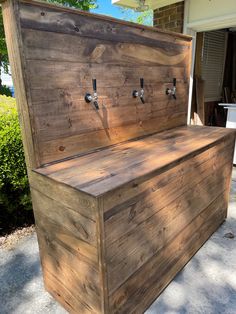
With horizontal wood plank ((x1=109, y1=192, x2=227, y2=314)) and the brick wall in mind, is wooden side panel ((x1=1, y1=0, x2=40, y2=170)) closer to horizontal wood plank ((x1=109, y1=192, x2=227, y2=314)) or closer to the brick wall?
horizontal wood plank ((x1=109, y1=192, x2=227, y2=314))

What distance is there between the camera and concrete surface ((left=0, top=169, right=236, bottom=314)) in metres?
1.54

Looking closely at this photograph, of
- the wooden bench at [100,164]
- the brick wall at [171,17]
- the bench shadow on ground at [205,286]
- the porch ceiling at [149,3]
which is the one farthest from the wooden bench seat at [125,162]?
the porch ceiling at [149,3]

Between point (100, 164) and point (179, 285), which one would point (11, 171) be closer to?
point (100, 164)

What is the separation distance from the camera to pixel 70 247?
124cm

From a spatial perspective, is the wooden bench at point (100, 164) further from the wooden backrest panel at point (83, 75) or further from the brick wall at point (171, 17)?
the brick wall at point (171, 17)

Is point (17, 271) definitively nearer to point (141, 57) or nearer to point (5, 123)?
point (5, 123)

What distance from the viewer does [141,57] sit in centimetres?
176

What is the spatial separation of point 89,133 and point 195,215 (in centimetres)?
103

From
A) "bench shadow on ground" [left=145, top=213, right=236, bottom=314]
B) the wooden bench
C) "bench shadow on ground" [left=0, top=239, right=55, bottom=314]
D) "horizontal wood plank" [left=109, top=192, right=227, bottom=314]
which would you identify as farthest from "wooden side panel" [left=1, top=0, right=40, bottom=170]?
"bench shadow on ground" [left=145, top=213, right=236, bottom=314]

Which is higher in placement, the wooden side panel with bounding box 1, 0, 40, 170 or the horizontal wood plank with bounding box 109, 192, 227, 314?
the wooden side panel with bounding box 1, 0, 40, 170

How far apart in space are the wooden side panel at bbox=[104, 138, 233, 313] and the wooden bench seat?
0.07 meters

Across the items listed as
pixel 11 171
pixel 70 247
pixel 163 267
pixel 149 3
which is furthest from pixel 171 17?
pixel 70 247

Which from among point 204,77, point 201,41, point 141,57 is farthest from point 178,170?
point 204,77

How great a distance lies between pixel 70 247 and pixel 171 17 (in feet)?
13.0
